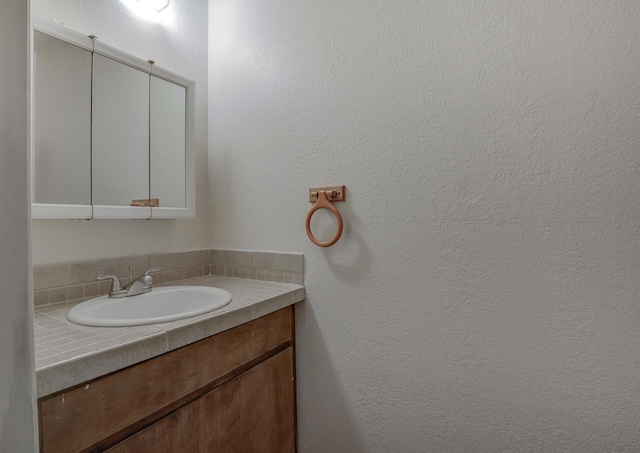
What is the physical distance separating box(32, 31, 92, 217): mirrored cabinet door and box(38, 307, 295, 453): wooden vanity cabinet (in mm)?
648

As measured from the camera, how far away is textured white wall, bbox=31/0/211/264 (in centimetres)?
112

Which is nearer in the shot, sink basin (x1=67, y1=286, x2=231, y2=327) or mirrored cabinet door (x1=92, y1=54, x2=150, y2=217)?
sink basin (x1=67, y1=286, x2=231, y2=327)

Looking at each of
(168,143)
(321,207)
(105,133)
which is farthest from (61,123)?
(321,207)

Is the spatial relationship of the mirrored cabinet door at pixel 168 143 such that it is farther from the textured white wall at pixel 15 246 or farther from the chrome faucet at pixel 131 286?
the textured white wall at pixel 15 246

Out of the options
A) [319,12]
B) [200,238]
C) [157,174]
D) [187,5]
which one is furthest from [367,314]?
[187,5]

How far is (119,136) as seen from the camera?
1249 mm

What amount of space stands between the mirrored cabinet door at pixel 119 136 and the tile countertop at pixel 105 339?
0.41 meters

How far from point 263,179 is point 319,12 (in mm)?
726

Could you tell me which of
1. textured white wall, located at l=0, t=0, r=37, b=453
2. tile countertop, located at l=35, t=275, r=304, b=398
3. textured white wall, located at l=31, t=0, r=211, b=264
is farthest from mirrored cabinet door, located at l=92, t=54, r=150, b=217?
textured white wall, located at l=0, t=0, r=37, b=453

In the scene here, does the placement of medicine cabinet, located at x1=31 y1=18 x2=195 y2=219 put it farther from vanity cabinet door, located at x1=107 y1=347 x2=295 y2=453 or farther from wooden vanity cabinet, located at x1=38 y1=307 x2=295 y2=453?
vanity cabinet door, located at x1=107 y1=347 x2=295 y2=453

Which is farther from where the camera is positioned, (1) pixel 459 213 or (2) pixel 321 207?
(2) pixel 321 207

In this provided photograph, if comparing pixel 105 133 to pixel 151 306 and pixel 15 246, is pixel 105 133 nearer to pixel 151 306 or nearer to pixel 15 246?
pixel 151 306

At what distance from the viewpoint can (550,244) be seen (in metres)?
0.93

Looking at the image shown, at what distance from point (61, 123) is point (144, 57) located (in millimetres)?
495
